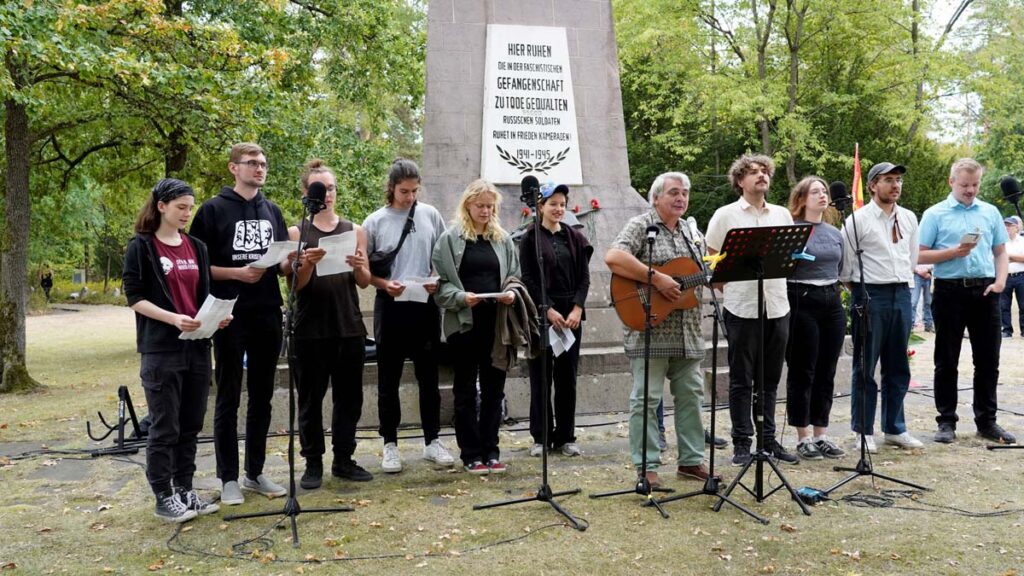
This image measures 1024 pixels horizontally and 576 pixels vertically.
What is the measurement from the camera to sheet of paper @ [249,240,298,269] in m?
4.67

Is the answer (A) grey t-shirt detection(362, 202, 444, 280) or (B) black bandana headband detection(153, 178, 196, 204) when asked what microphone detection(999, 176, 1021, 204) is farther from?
(B) black bandana headband detection(153, 178, 196, 204)

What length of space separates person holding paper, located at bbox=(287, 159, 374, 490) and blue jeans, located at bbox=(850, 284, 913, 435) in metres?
3.59

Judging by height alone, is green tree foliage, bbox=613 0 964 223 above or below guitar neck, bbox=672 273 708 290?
above

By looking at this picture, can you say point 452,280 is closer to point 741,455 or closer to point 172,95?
point 741,455

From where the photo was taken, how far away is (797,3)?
22203 mm

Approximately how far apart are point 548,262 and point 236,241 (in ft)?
7.18

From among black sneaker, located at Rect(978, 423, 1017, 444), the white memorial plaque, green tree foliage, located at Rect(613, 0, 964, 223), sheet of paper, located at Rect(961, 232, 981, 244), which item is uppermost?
green tree foliage, located at Rect(613, 0, 964, 223)

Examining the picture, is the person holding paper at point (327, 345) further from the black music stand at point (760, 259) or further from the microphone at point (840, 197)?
the microphone at point (840, 197)

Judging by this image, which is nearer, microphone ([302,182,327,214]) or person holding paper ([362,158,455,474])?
microphone ([302,182,327,214])

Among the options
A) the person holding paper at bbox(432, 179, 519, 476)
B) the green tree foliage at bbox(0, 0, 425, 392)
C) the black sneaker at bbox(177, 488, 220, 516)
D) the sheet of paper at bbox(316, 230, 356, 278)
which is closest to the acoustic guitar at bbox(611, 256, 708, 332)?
the person holding paper at bbox(432, 179, 519, 476)

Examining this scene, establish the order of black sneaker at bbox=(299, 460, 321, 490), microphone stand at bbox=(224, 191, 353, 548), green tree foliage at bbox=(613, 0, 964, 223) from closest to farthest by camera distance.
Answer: microphone stand at bbox=(224, 191, 353, 548), black sneaker at bbox=(299, 460, 321, 490), green tree foliage at bbox=(613, 0, 964, 223)

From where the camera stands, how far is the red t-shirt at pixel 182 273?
4809 mm

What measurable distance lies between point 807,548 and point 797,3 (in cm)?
2068

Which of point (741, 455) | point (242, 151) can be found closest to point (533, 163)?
point (741, 455)
